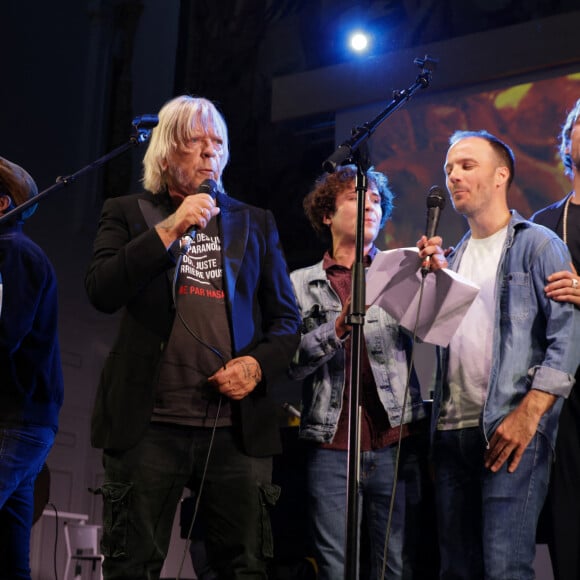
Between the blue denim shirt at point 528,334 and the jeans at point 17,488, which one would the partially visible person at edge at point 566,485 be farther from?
the jeans at point 17,488

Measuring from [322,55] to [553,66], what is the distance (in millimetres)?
2057

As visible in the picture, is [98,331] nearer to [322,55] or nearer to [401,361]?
[322,55]

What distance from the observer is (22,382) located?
2.67 meters

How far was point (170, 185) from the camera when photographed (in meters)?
2.47

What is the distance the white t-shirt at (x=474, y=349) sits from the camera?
93.7 inches

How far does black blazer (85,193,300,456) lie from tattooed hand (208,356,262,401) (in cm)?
4

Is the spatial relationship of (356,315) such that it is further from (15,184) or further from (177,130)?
(15,184)

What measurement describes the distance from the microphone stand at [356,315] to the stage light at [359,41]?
391 centimetres

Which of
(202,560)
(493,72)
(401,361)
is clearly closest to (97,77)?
(493,72)

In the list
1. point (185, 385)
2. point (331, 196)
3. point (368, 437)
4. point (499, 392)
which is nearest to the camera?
point (185, 385)

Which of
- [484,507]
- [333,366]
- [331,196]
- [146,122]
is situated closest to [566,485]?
[484,507]

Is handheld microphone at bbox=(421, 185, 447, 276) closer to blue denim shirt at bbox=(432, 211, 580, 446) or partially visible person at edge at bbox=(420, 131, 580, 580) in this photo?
Result: partially visible person at edge at bbox=(420, 131, 580, 580)

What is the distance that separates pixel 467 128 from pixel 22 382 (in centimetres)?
364

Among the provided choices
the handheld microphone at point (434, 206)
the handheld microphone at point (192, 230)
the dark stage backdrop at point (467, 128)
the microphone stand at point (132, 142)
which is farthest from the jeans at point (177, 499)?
the dark stage backdrop at point (467, 128)
